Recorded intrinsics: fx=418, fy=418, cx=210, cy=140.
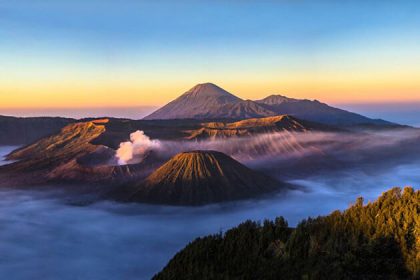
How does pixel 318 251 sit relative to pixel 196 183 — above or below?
above

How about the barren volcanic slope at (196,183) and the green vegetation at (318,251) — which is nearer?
the green vegetation at (318,251)

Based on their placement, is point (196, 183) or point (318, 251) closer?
point (318, 251)

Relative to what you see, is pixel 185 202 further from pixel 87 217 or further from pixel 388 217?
pixel 388 217

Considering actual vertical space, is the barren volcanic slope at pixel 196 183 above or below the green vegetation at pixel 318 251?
below

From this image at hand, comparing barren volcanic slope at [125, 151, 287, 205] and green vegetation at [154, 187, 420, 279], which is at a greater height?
green vegetation at [154, 187, 420, 279]

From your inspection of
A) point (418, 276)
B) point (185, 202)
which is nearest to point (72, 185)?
point (185, 202)
